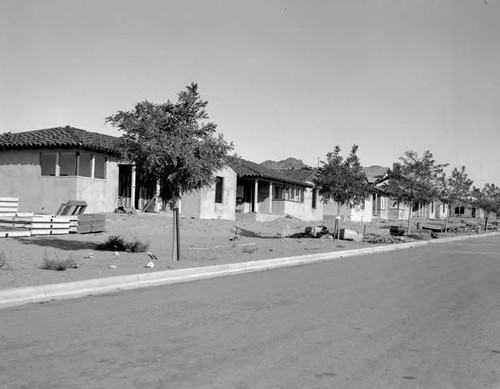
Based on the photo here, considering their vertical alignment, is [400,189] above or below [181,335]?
above

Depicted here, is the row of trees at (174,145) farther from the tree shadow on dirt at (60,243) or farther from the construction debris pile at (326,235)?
the construction debris pile at (326,235)

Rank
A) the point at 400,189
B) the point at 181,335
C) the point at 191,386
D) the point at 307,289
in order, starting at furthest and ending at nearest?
1. the point at 400,189
2. the point at 307,289
3. the point at 181,335
4. the point at 191,386

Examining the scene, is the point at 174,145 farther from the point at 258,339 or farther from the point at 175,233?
the point at 258,339

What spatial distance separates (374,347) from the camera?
21.9 feet

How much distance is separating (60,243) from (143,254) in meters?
3.29

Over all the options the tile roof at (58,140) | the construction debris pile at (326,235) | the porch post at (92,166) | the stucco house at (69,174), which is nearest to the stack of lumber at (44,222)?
the stucco house at (69,174)

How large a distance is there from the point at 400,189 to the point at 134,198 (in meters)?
17.5

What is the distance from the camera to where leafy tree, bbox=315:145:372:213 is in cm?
2741

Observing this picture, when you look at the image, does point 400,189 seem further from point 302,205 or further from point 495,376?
point 495,376

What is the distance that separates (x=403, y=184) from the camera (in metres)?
36.3

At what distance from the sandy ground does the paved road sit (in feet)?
6.55

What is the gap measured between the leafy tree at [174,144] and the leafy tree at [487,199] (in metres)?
47.9

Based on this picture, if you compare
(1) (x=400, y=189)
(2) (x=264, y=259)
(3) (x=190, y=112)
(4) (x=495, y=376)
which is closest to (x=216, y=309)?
(4) (x=495, y=376)

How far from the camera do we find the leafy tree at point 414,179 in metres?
36.2
